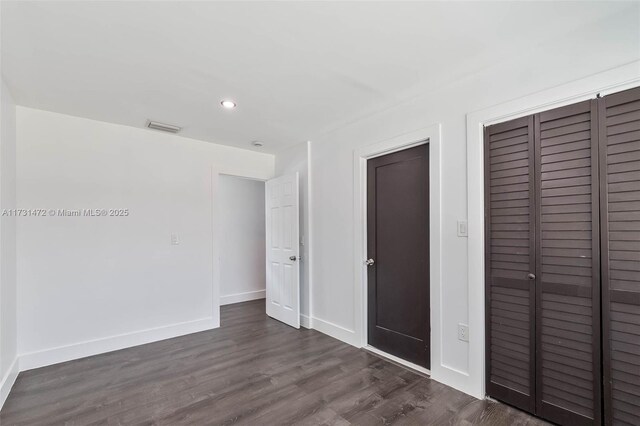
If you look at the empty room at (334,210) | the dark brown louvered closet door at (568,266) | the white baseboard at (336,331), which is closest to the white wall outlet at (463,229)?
the empty room at (334,210)

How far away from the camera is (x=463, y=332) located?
2.36 metres

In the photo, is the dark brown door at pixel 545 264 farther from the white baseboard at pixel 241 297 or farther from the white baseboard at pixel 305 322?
the white baseboard at pixel 241 297

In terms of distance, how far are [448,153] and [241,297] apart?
4.32 meters

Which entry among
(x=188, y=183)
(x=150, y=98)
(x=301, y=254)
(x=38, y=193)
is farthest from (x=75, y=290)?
(x=301, y=254)

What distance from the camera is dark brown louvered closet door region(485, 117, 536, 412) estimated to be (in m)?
2.05

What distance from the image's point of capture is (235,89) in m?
2.55

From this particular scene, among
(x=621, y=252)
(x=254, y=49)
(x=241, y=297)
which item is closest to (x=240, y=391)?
(x=254, y=49)

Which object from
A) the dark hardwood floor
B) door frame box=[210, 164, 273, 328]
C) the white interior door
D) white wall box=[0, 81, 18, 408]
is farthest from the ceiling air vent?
the dark hardwood floor

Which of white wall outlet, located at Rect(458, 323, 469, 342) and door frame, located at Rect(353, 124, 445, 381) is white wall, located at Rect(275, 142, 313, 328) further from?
white wall outlet, located at Rect(458, 323, 469, 342)

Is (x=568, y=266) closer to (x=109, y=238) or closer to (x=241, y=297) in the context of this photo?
(x=109, y=238)

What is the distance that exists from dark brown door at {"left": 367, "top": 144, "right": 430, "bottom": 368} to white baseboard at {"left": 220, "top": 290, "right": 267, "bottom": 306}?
2900 mm

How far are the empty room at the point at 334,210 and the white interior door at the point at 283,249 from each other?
7 cm

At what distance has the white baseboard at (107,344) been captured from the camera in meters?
2.87

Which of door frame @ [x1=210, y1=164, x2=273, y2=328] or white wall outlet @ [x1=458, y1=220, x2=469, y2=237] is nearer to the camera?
white wall outlet @ [x1=458, y1=220, x2=469, y2=237]
